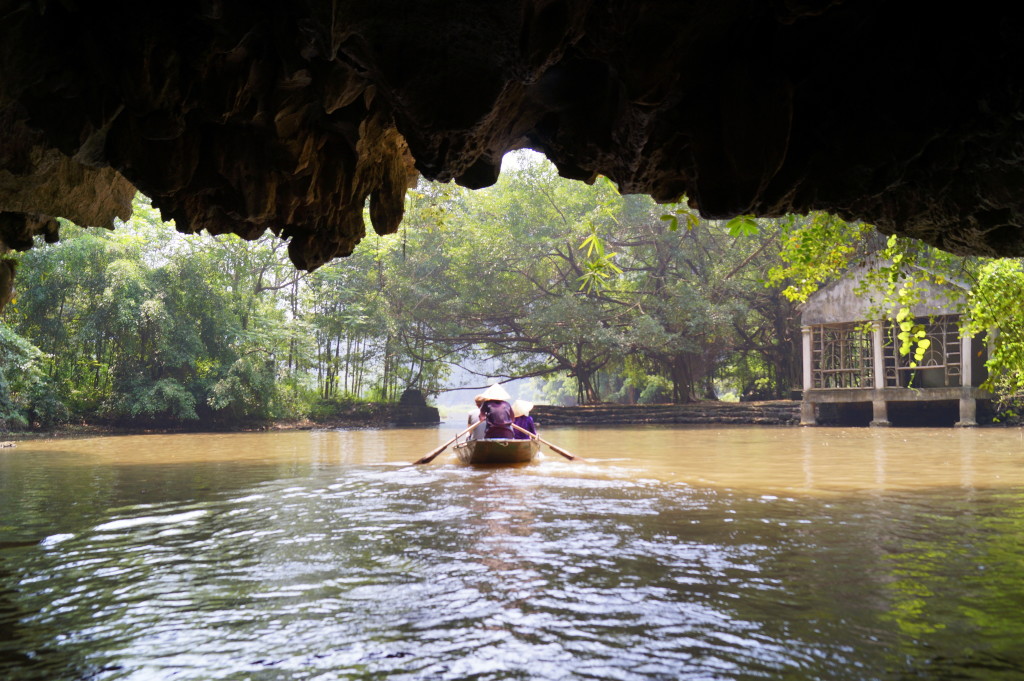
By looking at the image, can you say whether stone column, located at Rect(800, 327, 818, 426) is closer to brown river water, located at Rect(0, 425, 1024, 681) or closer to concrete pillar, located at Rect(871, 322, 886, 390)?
concrete pillar, located at Rect(871, 322, 886, 390)

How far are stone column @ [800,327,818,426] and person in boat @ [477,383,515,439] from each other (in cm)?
1291

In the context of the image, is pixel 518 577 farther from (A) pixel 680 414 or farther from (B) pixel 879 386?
(A) pixel 680 414

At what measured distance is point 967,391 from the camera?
19375mm

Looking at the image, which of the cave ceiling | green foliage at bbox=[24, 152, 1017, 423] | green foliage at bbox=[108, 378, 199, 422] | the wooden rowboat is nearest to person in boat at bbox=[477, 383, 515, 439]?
the wooden rowboat

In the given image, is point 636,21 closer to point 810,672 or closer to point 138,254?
point 810,672

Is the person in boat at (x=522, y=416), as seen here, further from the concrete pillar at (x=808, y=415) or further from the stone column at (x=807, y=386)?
the concrete pillar at (x=808, y=415)

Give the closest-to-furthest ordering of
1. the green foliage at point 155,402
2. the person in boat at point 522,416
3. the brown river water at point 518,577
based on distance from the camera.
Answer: the brown river water at point 518,577 < the person in boat at point 522,416 < the green foliage at point 155,402

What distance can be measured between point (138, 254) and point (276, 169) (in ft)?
69.4

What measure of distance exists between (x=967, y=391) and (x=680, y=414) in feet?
28.6

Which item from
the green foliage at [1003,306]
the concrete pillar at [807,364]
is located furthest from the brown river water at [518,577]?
the concrete pillar at [807,364]

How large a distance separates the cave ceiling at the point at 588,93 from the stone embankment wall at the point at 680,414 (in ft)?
70.7

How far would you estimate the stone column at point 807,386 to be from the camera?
877 inches

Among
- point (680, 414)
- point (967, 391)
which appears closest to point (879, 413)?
point (967, 391)

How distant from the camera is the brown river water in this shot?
126 inches
